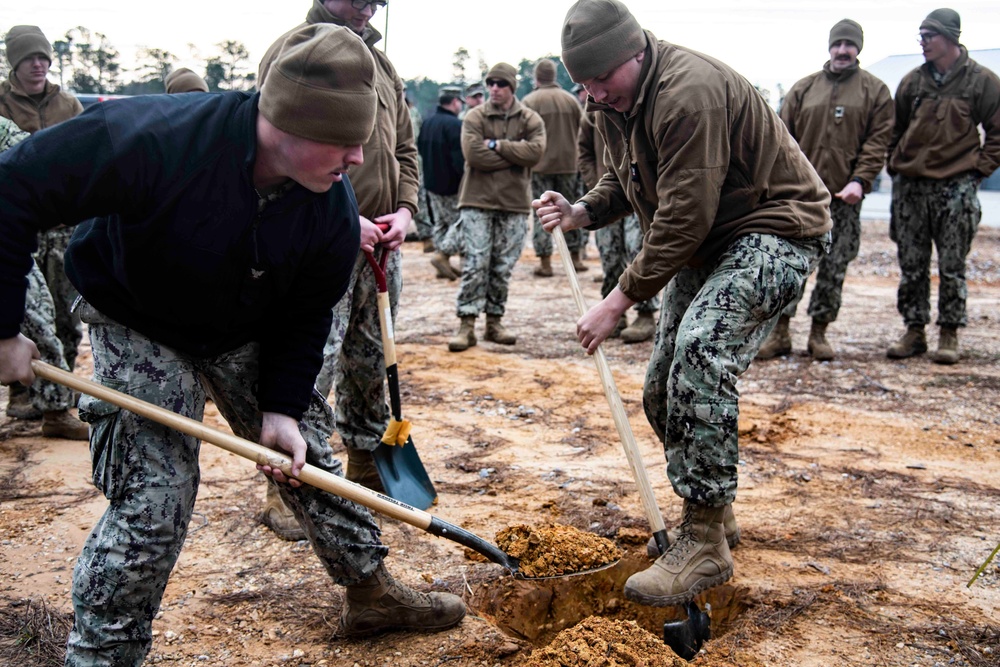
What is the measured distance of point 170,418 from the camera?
93.7 inches

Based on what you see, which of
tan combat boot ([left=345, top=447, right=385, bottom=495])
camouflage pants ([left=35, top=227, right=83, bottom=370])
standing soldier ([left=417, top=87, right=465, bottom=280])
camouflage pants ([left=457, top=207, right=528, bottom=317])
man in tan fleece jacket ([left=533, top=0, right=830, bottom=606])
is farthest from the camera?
standing soldier ([left=417, top=87, right=465, bottom=280])

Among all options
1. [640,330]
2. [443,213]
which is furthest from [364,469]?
[443,213]

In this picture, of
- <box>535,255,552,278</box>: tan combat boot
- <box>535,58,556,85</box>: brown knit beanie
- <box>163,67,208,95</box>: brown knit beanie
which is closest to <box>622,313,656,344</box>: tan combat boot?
<box>535,255,552,278</box>: tan combat boot

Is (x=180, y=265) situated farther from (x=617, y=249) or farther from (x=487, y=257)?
(x=617, y=249)

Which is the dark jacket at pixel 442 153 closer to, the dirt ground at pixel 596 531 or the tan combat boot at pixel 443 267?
the tan combat boot at pixel 443 267

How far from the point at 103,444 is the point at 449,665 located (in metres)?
1.33

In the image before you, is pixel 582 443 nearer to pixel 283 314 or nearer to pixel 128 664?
pixel 283 314

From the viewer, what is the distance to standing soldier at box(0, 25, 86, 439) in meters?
5.45

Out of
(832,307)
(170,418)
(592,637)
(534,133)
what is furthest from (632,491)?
(534,133)

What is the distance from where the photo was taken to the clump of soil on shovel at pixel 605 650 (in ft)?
8.95

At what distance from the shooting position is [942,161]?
667cm

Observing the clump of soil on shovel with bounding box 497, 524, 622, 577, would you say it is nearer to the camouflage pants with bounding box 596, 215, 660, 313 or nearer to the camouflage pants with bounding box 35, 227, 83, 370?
the camouflage pants with bounding box 35, 227, 83, 370

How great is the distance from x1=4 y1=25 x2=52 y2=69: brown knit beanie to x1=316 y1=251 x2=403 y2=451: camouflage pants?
3041 millimetres

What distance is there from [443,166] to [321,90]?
379 inches
